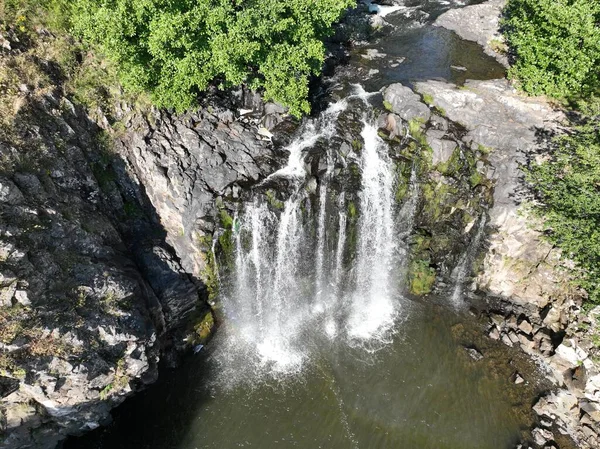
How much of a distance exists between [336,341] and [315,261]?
16.0 ft

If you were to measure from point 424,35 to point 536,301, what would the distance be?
24.3 m

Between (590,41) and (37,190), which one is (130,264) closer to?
(37,190)

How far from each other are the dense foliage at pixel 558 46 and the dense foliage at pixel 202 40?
12.0m

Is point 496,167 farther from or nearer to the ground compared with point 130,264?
farther from the ground

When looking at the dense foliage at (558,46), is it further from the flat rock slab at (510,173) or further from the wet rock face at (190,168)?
the wet rock face at (190,168)

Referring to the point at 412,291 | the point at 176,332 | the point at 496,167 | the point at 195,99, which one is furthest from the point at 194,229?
the point at 496,167

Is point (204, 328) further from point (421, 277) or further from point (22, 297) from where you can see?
point (421, 277)

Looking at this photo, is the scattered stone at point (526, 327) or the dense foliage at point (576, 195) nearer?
the dense foliage at point (576, 195)

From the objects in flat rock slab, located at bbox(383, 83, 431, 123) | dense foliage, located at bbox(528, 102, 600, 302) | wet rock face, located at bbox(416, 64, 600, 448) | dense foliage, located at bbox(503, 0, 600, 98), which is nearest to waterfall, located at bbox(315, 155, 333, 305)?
flat rock slab, located at bbox(383, 83, 431, 123)

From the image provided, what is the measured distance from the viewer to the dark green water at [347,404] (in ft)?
65.1

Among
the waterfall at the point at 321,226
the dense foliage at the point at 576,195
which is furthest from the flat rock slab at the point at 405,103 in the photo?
the dense foliage at the point at 576,195

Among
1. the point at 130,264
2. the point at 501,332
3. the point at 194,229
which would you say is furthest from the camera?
the point at 501,332

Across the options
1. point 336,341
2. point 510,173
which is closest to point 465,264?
point 510,173

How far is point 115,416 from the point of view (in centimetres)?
2073
